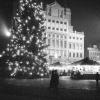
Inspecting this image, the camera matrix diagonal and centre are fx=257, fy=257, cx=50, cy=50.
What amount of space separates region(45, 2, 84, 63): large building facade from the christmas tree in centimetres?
5319

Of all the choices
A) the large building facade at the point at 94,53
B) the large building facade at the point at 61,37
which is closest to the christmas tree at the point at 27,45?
the large building facade at the point at 61,37

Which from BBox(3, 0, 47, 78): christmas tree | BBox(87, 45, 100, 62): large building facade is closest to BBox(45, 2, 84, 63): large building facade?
BBox(87, 45, 100, 62): large building facade

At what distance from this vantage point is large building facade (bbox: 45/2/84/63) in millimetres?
88250

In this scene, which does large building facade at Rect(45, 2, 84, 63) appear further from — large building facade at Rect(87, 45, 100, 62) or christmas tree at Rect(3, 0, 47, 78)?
christmas tree at Rect(3, 0, 47, 78)

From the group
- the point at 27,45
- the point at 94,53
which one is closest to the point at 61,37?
the point at 94,53

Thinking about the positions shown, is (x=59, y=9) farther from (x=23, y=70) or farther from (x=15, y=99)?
(x=15, y=99)

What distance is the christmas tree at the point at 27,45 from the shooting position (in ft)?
103

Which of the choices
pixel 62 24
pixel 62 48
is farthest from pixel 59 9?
pixel 62 48

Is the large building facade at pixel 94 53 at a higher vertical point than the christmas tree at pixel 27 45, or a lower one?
higher

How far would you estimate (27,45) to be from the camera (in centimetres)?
3192

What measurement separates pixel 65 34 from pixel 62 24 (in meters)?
3.85

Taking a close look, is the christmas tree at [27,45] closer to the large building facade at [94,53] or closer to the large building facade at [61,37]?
the large building facade at [61,37]

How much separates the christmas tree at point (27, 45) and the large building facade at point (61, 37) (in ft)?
175

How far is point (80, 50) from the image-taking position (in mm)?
96062
